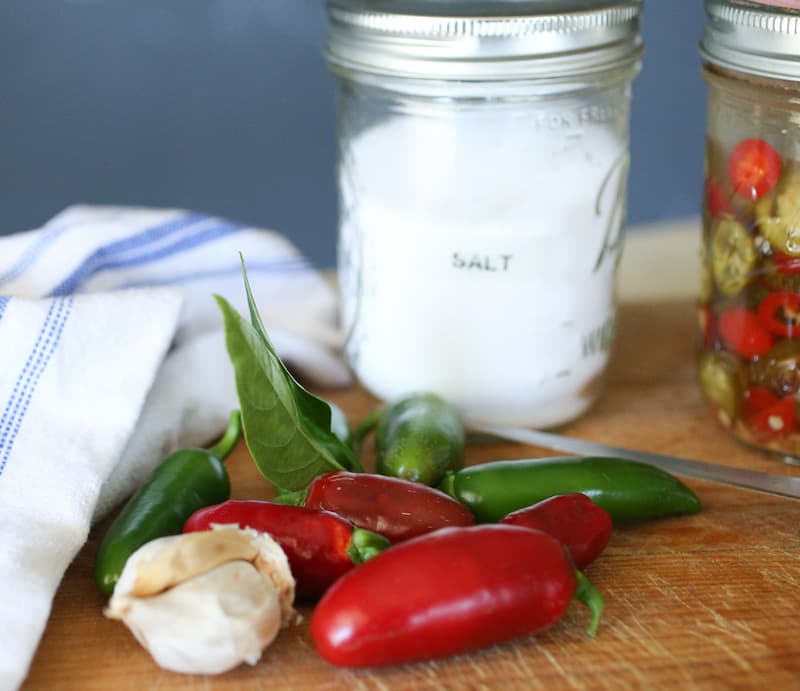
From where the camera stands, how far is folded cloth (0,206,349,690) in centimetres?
89

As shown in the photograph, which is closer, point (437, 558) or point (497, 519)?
point (437, 558)

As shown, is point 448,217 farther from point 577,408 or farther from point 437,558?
point 437,558

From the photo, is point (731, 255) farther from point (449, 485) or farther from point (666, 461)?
point (449, 485)

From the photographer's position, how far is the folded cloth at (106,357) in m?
0.89

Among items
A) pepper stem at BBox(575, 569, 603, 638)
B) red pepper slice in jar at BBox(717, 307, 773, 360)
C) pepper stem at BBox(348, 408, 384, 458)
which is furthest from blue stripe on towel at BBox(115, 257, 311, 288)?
pepper stem at BBox(575, 569, 603, 638)

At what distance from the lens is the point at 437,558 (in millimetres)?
755

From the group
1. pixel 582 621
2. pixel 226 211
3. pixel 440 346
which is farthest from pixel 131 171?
pixel 582 621

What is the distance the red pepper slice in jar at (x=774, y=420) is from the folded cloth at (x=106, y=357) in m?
0.44

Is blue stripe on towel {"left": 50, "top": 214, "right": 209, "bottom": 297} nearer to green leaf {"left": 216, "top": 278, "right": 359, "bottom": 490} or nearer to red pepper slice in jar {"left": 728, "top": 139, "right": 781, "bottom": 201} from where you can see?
green leaf {"left": 216, "top": 278, "right": 359, "bottom": 490}

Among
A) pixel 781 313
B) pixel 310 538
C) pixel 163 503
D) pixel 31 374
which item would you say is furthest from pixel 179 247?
pixel 781 313

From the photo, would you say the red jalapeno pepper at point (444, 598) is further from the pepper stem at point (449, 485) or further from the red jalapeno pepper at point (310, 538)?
Answer: the pepper stem at point (449, 485)

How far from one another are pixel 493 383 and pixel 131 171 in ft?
2.28

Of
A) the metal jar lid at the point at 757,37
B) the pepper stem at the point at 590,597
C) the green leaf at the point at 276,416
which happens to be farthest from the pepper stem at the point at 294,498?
the metal jar lid at the point at 757,37

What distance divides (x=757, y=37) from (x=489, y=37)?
0.22 m
